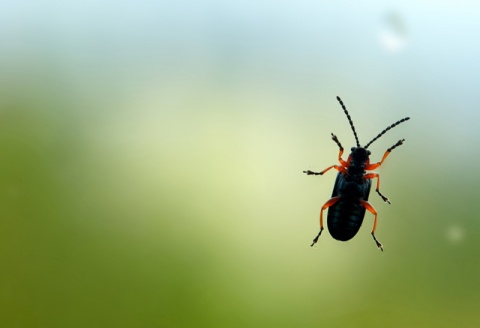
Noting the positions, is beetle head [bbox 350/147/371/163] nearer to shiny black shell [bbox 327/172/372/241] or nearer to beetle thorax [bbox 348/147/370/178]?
beetle thorax [bbox 348/147/370/178]

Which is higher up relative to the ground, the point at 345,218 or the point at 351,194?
the point at 351,194

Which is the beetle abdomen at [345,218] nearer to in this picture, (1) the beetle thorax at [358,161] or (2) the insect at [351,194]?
(2) the insect at [351,194]

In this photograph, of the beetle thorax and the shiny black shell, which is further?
the beetle thorax

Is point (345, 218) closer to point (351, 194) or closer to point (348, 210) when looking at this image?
point (348, 210)

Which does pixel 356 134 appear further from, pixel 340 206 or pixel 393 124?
pixel 340 206

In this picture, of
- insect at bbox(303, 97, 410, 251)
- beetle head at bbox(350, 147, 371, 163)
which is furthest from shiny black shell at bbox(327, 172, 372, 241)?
beetle head at bbox(350, 147, 371, 163)

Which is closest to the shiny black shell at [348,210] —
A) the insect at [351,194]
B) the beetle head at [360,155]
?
the insect at [351,194]

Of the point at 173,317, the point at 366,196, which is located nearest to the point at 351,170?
the point at 366,196

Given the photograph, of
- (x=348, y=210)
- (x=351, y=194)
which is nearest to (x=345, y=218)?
(x=348, y=210)
